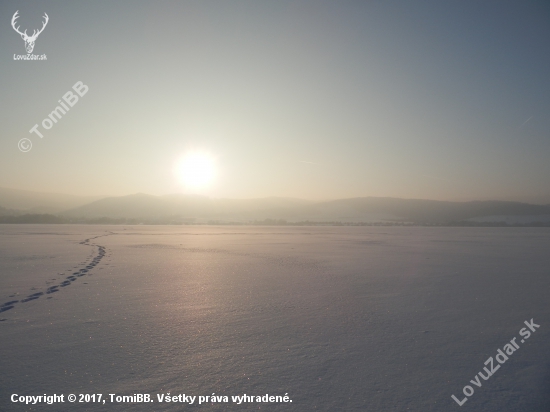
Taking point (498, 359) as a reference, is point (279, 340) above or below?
above

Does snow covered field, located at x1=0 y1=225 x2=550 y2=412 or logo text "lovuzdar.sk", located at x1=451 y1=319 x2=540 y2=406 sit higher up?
snow covered field, located at x1=0 y1=225 x2=550 y2=412

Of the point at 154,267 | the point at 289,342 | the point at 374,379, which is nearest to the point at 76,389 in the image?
the point at 289,342

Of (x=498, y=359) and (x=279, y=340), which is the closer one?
(x=498, y=359)

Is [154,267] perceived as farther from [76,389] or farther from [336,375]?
[336,375]

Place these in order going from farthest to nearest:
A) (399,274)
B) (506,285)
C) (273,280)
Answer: (399,274), (273,280), (506,285)

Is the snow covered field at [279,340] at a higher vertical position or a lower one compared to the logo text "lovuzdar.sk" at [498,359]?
higher

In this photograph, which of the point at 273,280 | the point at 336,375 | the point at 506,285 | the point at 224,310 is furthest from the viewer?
the point at 273,280

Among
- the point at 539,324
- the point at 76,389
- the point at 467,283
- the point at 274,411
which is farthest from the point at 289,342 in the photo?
the point at 467,283

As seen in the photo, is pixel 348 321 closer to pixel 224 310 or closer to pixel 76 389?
pixel 224 310

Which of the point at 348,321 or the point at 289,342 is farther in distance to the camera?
the point at 348,321
